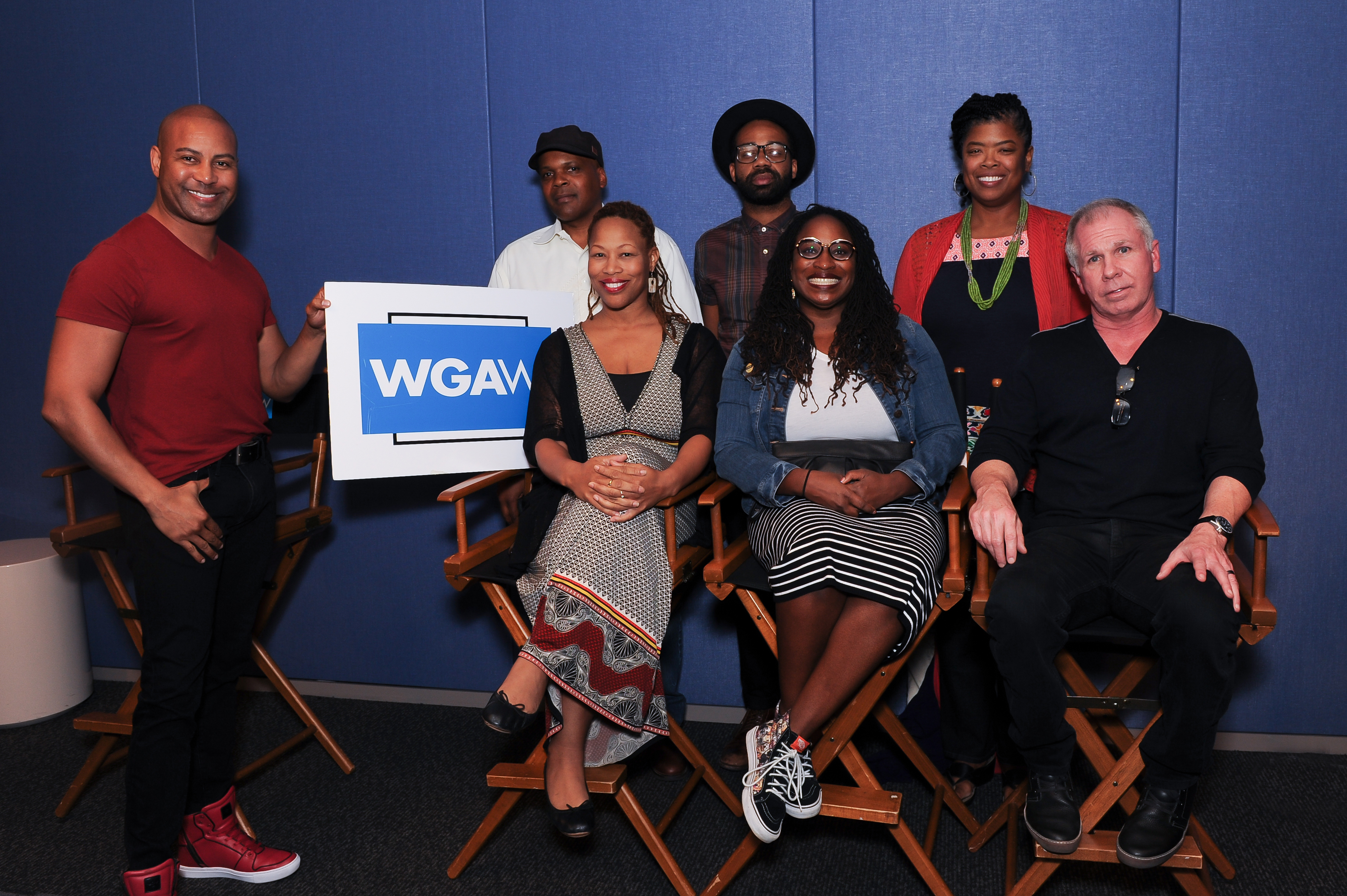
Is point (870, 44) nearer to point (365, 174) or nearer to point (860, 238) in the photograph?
point (860, 238)

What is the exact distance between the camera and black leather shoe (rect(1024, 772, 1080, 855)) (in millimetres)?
2115

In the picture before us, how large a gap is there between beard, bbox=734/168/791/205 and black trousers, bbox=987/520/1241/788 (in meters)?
1.48

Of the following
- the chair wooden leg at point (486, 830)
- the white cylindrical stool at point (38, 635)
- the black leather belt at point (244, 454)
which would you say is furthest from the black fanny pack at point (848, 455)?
the white cylindrical stool at point (38, 635)

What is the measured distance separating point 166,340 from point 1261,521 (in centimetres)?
278

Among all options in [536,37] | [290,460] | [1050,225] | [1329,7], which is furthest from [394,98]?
[1329,7]

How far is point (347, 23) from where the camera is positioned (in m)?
3.56

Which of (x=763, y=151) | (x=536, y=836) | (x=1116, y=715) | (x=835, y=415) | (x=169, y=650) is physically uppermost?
(x=763, y=151)

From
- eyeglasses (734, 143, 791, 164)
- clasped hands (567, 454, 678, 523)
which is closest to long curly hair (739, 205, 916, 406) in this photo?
eyeglasses (734, 143, 791, 164)

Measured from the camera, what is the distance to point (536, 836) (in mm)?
2783

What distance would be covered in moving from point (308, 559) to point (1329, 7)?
4.24 metres

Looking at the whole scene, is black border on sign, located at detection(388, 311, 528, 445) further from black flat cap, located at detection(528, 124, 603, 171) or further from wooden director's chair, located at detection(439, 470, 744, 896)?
black flat cap, located at detection(528, 124, 603, 171)

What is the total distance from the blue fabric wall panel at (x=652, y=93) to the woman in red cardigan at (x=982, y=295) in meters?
0.60

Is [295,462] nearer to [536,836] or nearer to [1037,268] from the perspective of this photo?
[536,836]

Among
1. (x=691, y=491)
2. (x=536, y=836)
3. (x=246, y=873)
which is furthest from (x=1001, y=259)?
(x=246, y=873)
